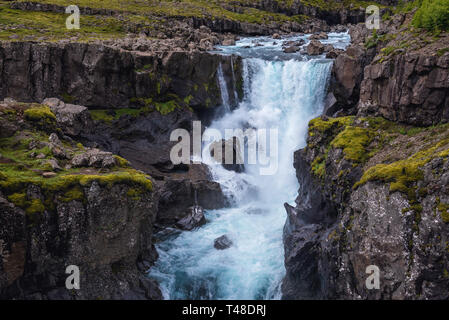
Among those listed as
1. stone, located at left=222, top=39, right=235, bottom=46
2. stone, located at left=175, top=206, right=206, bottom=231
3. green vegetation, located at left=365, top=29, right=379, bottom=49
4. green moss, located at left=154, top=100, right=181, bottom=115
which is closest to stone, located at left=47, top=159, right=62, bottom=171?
stone, located at left=175, top=206, right=206, bottom=231

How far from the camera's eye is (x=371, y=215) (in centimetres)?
1388

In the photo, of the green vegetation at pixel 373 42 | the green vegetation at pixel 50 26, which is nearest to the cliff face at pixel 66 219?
the green vegetation at pixel 373 42

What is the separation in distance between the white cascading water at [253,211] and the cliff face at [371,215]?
2.90 metres

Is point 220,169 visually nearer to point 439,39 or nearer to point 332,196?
point 332,196

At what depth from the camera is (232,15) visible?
8544cm

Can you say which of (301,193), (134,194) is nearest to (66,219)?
(134,194)

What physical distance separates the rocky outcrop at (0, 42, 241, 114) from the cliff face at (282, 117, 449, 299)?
1960 centimetres

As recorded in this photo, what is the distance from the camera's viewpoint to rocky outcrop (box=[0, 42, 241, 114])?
101 feet

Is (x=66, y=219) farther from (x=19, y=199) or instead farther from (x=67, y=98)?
(x=67, y=98)

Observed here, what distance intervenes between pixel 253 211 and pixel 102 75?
19.4 metres
